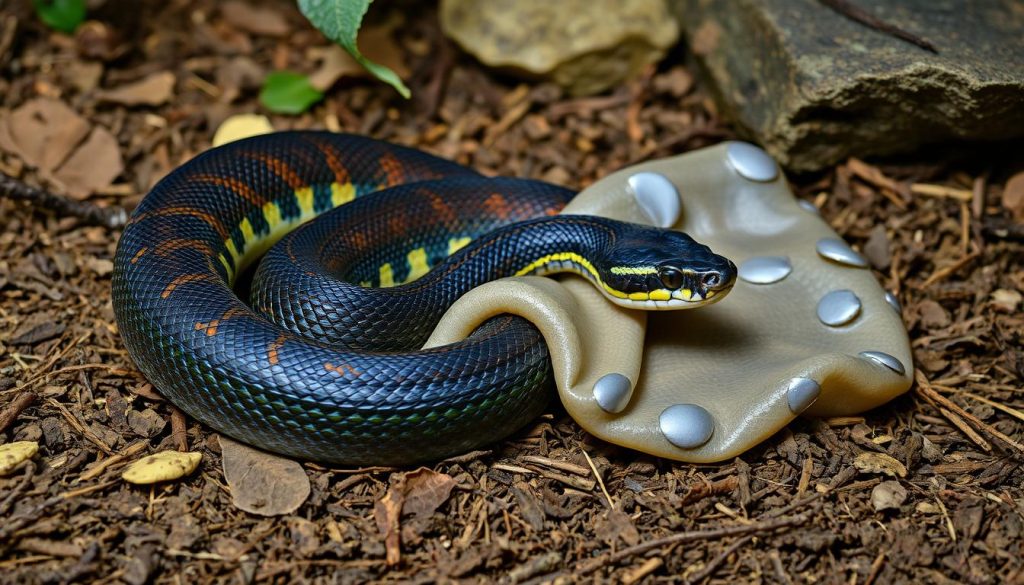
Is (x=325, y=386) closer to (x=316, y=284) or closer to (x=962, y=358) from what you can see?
(x=316, y=284)

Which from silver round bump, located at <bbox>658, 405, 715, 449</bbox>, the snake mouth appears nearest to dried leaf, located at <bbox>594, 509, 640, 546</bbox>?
silver round bump, located at <bbox>658, 405, 715, 449</bbox>

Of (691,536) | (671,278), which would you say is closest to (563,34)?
(671,278)


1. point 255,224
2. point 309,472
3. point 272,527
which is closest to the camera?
point 272,527

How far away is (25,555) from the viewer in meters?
3.49

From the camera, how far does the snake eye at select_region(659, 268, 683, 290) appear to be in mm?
4234

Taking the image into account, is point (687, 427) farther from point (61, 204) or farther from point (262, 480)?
point (61, 204)

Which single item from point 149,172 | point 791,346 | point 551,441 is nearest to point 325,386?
point 551,441

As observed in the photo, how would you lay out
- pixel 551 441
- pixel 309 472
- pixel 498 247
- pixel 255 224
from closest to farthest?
1. pixel 309 472
2. pixel 551 441
3. pixel 498 247
4. pixel 255 224

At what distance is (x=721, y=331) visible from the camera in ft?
15.1

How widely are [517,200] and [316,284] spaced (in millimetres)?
1483

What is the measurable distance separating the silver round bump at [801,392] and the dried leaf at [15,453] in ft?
11.1

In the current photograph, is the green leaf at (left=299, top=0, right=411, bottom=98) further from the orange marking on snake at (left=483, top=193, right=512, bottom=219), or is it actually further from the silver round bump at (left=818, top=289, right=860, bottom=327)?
the silver round bump at (left=818, top=289, right=860, bottom=327)

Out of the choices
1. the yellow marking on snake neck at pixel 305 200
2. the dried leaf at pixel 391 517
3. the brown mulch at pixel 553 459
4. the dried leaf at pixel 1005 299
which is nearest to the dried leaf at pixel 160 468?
the brown mulch at pixel 553 459

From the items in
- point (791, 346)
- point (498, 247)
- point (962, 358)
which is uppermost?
point (498, 247)
